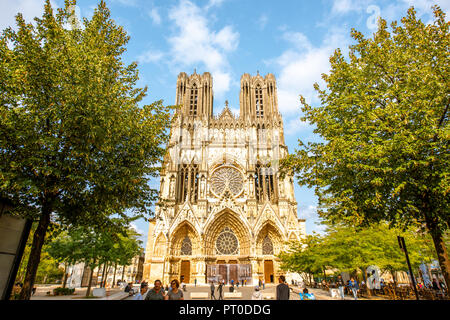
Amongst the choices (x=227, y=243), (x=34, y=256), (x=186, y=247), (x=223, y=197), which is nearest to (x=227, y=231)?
→ (x=227, y=243)

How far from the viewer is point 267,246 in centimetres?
2961

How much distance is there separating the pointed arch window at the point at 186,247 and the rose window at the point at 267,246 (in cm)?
883

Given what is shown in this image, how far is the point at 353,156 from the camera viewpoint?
7797mm

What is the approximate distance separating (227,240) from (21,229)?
76.6ft

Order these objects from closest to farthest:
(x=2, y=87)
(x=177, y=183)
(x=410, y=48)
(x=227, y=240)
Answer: (x=2, y=87), (x=410, y=48), (x=227, y=240), (x=177, y=183)

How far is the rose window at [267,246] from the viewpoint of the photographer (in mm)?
29372

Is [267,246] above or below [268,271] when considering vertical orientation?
above

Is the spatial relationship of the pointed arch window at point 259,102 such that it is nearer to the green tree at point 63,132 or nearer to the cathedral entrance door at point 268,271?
the cathedral entrance door at point 268,271

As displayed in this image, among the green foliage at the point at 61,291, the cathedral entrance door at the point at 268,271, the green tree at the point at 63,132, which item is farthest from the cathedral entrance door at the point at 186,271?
the green tree at the point at 63,132

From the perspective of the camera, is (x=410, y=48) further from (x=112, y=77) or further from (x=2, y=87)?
(x=2, y=87)

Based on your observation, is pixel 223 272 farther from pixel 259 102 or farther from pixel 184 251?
pixel 259 102

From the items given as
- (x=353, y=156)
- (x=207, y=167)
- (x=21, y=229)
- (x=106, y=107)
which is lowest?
(x=21, y=229)

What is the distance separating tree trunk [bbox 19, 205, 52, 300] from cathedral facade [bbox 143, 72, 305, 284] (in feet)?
49.8
